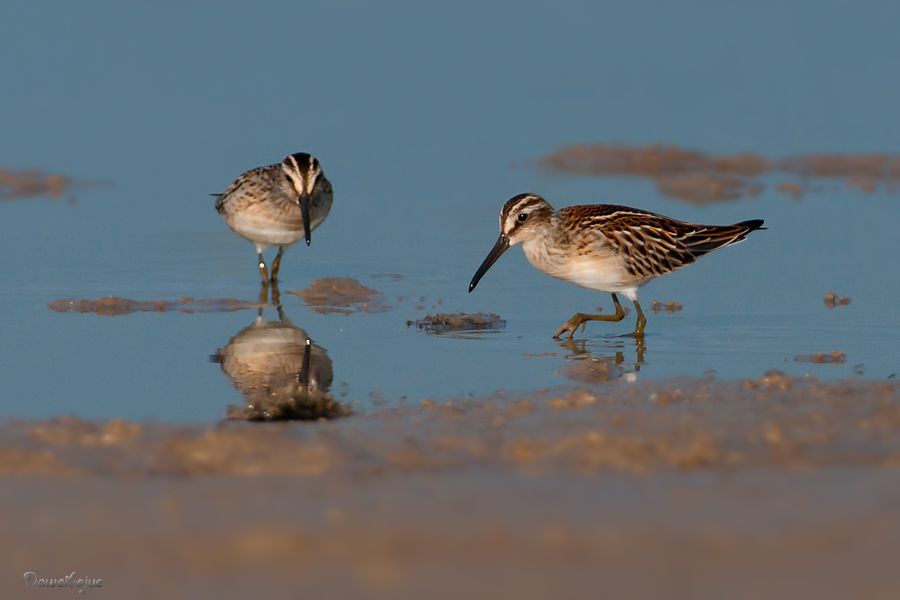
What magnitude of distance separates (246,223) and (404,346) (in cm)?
373

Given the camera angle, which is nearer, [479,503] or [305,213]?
[479,503]

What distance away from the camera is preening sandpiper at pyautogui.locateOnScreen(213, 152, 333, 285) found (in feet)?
46.9

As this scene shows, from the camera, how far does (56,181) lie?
55.8ft

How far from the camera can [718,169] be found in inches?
726

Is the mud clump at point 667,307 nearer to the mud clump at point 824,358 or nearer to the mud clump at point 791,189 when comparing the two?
the mud clump at point 824,358

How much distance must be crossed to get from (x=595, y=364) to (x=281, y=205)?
4686 millimetres

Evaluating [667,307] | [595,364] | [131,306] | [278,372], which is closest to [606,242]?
[667,307]

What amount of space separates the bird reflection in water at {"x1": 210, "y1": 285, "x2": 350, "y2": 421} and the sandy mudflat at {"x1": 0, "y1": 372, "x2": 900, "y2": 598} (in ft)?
1.68

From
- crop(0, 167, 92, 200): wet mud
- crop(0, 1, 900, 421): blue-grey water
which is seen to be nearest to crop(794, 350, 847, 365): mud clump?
crop(0, 1, 900, 421): blue-grey water

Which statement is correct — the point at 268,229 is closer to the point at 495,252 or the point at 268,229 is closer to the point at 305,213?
the point at 305,213

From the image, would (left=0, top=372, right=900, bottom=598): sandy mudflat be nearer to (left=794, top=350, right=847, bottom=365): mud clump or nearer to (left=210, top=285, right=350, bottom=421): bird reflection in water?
(left=210, top=285, right=350, bottom=421): bird reflection in water

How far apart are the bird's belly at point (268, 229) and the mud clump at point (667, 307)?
137 inches

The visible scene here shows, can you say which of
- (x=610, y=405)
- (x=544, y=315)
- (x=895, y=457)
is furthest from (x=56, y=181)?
(x=895, y=457)

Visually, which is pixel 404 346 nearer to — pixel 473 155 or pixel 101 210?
pixel 101 210
